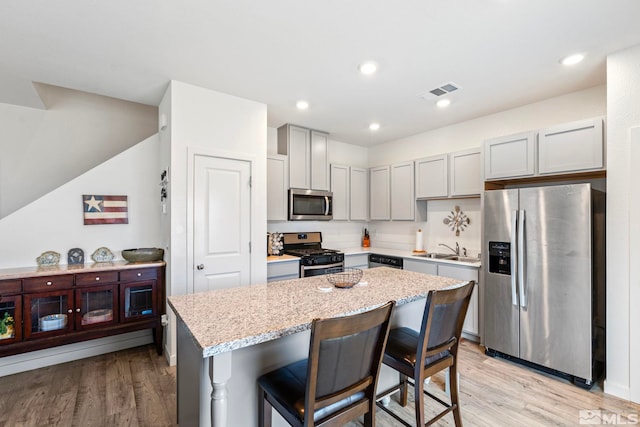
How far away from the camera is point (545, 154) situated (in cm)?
286

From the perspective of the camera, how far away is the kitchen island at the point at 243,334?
4.01 ft

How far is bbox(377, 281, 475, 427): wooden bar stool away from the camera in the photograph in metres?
1.57

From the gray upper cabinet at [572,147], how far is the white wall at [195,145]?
280cm

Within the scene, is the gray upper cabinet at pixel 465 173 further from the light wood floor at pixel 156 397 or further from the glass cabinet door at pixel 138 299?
the glass cabinet door at pixel 138 299

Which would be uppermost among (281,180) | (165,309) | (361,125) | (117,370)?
(361,125)

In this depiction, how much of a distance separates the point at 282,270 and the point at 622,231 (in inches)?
122

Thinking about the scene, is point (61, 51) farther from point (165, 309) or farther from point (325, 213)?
point (325, 213)

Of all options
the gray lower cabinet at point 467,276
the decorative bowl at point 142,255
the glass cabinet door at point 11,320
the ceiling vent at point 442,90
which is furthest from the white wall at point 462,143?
the glass cabinet door at point 11,320

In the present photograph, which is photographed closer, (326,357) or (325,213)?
(326,357)

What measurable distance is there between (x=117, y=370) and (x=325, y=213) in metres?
2.87

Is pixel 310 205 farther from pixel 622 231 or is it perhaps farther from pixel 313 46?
pixel 622 231

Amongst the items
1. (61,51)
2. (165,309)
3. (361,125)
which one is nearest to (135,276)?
(165,309)

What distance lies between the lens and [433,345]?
5.46 feet

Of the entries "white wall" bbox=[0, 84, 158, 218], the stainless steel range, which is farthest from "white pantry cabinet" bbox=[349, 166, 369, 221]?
"white wall" bbox=[0, 84, 158, 218]
